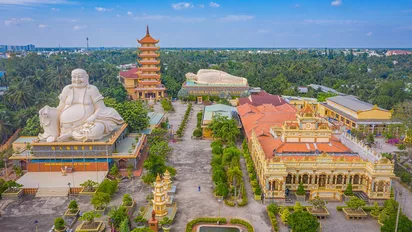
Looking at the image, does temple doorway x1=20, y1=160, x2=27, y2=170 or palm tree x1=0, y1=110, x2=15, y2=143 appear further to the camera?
palm tree x1=0, y1=110, x2=15, y2=143

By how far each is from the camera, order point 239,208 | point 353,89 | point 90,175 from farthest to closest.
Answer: point 353,89, point 90,175, point 239,208

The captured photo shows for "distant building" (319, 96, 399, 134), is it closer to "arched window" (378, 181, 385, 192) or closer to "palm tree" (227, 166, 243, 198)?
"arched window" (378, 181, 385, 192)

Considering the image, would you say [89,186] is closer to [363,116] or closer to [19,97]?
[19,97]

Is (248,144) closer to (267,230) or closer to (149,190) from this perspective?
(149,190)

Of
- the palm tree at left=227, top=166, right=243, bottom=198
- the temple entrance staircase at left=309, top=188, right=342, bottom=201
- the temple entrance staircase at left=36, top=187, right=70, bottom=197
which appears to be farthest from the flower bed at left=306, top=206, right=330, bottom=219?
the temple entrance staircase at left=36, top=187, right=70, bottom=197

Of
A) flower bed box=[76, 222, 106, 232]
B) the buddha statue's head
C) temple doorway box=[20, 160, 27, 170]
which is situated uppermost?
the buddha statue's head

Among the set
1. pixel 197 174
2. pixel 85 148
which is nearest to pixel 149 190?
pixel 197 174
